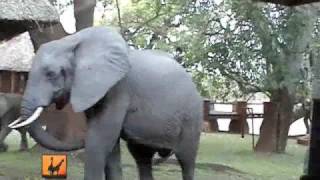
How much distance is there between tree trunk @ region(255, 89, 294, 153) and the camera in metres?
16.1

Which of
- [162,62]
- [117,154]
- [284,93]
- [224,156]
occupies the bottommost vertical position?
[224,156]

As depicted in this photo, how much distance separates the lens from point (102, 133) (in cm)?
561

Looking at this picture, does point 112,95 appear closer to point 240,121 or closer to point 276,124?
point 276,124

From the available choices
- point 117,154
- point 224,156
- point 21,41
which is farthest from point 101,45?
point 21,41

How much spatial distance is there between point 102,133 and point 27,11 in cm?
150

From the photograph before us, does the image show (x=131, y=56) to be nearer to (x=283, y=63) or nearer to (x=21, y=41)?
(x=283, y=63)

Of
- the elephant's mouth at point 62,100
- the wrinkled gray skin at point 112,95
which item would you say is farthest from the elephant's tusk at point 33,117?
the elephant's mouth at point 62,100

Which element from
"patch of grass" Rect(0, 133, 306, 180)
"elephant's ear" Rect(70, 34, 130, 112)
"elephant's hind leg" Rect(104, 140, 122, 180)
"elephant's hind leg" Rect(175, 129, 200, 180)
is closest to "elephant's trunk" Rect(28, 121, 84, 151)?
"elephant's hind leg" Rect(104, 140, 122, 180)

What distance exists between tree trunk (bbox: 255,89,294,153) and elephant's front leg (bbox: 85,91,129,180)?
10607 mm

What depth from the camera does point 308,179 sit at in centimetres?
518

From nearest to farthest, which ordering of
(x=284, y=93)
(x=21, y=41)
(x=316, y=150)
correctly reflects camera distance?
(x=316, y=150), (x=284, y=93), (x=21, y=41)

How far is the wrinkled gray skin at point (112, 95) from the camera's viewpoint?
5.59m

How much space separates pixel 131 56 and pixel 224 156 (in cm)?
945

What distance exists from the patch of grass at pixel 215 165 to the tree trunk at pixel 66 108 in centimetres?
53
